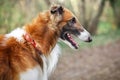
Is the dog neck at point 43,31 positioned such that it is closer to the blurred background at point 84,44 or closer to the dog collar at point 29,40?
the dog collar at point 29,40

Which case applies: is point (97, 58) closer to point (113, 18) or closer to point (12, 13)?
point (12, 13)

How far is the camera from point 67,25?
21.2ft

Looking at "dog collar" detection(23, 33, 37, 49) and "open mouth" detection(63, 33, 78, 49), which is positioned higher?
"dog collar" detection(23, 33, 37, 49)

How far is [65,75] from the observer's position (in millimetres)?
11469

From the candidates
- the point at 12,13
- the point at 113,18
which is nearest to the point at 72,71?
the point at 12,13

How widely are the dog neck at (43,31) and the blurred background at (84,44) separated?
2086 millimetres

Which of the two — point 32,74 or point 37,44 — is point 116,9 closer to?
point 37,44

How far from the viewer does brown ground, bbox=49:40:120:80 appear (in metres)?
11.0

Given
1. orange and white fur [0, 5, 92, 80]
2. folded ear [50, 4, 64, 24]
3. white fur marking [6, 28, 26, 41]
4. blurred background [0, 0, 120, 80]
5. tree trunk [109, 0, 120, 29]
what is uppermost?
folded ear [50, 4, 64, 24]

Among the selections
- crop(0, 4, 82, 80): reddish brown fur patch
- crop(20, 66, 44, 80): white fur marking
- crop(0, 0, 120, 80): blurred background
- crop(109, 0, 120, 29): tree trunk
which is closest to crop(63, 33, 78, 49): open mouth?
crop(0, 4, 82, 80): reddish brown fur patch

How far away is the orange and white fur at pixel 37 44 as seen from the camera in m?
5.76

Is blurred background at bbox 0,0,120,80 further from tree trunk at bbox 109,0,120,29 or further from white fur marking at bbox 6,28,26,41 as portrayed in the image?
white fur marking at bbox 6,28,26,41

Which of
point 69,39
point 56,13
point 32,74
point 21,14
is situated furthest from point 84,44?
point 32,74

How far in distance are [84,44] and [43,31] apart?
10.0 meters
